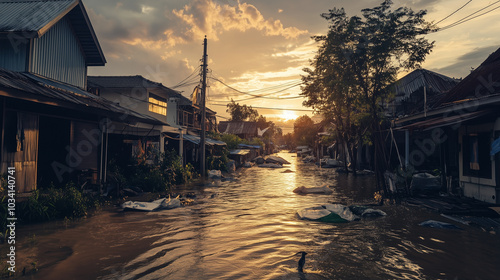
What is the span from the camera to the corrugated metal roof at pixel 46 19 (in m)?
11.6

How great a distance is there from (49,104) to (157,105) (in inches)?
632

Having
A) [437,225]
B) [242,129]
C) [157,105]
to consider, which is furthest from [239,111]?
[437,225]

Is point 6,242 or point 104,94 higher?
point 104,94

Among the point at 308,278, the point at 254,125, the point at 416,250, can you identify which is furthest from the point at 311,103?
the point at 254,125

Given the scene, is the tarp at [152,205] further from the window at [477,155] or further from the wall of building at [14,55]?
the window at [477,155]

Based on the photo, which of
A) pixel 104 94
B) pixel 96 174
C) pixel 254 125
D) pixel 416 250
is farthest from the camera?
pixel 254 125

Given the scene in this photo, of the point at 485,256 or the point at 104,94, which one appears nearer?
the point at 485,256

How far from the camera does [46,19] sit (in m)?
12.3

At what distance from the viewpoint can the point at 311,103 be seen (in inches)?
1099

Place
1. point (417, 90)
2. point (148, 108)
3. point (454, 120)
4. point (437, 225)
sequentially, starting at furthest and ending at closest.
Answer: point (148, 108) → point (417, 90) → point (454, 120) → point (437, 225)

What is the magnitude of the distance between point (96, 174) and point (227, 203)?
18.3ft

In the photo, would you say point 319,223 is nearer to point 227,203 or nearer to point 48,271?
point 227,203

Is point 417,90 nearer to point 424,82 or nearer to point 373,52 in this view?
point 424,82

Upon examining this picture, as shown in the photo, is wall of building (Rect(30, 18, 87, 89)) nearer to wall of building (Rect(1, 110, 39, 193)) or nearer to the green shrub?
wall of building (Rect(1, 110, 39, 193))
